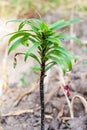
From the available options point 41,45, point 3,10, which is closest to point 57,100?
point 41,45

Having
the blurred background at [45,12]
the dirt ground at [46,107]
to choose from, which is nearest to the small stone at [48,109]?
the dirt ground at [46,107]

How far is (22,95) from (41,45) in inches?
32.9

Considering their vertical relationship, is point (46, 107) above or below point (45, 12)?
below

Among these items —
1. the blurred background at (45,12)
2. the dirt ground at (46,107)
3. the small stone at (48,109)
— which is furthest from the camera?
the blurred background at (45,12)

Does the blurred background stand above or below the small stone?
above

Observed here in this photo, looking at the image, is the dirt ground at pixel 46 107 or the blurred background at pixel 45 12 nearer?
the dirt ground at pixel 46 107

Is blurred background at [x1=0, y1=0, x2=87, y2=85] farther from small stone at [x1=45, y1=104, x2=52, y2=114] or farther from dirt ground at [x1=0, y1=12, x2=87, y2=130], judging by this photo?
small stone at [x1=45, y1=104, x2=52, y2=114]

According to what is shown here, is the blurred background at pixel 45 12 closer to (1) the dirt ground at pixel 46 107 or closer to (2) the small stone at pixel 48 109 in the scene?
(1) the dirt ground at pixel 46 107

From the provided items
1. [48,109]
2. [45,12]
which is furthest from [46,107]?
[45,12]

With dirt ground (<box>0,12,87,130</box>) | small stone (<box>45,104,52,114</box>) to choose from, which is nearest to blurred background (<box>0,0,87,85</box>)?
dirt ground (<box>0,12,87,130</box>)

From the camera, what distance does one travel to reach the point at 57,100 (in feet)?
9.06

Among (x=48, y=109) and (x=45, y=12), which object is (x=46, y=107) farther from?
(x=45, y=12)

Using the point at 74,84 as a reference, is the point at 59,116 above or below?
below

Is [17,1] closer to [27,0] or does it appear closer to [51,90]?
[27,0]
